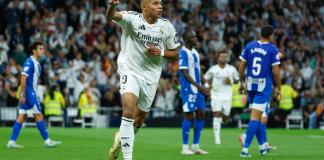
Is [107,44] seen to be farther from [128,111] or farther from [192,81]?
[128,111]

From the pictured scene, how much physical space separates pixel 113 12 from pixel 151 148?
7577mm

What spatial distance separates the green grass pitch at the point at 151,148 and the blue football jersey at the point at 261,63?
1.42m

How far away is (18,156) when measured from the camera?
1716cm

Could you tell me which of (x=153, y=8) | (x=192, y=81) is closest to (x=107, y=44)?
(x=192, y=81)

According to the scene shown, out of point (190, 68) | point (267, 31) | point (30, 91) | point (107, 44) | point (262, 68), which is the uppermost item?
point (107, 44)

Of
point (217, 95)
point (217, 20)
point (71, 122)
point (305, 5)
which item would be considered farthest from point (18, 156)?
point (305, 5)

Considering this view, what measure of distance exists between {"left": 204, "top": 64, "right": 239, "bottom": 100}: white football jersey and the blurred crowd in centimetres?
830

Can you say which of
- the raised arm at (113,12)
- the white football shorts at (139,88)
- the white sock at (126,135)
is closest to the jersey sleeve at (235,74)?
the white football shorts at (139,88)

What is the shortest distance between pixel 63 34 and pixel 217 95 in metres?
11.7

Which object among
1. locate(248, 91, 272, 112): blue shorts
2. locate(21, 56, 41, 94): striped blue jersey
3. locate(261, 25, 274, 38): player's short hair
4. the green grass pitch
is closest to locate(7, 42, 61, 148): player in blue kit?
locate(21, 56, 41, 94): striped blue jersey

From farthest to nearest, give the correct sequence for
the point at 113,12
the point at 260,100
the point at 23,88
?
the point at 23,88 < the point at 260,100 < the point at 113,12

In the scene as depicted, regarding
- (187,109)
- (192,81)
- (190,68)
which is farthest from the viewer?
(190,68)

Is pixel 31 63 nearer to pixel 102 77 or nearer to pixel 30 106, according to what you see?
pixel 30 106

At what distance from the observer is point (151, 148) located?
19.9m
